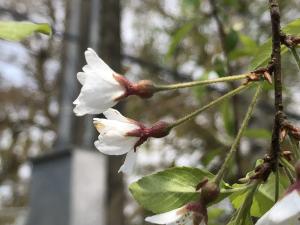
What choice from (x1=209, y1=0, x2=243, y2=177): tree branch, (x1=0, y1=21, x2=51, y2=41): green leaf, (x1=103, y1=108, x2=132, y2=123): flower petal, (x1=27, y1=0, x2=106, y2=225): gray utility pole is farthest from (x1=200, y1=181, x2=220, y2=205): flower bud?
(x1=27, y1=0, x2=106, y2=225): gray utility pole

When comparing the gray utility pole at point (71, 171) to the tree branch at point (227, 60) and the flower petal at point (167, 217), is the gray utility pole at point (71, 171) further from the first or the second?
the flower petal at point (167, 217)

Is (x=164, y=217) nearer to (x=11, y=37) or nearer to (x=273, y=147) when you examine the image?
(x=273, y=147)

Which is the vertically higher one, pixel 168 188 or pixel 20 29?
pixel 20 29

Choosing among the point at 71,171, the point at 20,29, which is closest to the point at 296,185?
the point at 20,29

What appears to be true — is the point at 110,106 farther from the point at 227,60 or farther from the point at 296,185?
the point at 227,60

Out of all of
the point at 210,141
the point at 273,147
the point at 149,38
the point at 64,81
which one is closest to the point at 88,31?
the point at 64,81

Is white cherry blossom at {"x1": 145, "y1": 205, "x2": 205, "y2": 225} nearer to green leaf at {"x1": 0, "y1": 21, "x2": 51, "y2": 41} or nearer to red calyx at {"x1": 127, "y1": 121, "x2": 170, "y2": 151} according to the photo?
red calyx at {"x1": 127, "y1": 121, "x2": 170, "y2": 151}

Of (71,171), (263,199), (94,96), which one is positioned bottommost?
(71,171)
